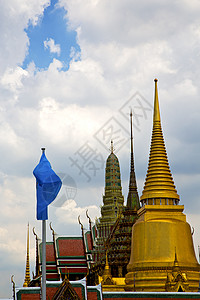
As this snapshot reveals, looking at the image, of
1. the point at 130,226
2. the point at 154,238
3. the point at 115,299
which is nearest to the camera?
the point at 115,299

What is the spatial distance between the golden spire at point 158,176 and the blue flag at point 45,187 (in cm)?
2205

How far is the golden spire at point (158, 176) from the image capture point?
3891 centimetres

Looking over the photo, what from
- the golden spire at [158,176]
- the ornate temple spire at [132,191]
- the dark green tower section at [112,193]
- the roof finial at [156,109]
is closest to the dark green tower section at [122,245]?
the golden spire at [158,176]

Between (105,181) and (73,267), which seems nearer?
(73,267)

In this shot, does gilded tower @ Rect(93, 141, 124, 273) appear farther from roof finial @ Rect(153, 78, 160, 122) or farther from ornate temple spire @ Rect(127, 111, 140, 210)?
roof finial @ Rect(153, 78, 160, 122)

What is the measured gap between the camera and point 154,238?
37531 mm

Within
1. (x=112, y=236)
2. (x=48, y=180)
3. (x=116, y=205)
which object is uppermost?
(x=116, y=205)

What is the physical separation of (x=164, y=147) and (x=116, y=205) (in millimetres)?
15507

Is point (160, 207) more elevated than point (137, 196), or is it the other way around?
point (137, 196)

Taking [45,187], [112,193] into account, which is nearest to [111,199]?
[112,193]

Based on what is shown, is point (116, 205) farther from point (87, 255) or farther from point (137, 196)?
point (87, 255)

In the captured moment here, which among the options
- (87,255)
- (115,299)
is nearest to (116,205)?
(87,255)

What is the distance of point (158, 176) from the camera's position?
130ft

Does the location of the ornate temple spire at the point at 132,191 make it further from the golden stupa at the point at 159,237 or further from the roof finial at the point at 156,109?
the golden stupa at the point at 159,237
